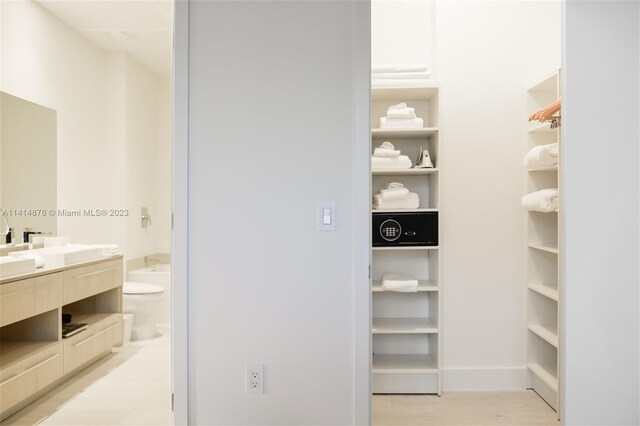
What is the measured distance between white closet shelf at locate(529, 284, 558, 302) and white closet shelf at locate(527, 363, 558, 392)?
0.46 metres

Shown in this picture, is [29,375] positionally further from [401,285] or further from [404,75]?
[404,75]

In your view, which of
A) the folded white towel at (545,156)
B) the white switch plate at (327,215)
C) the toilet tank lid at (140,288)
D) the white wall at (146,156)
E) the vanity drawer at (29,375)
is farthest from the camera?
the white wall at (146,156)

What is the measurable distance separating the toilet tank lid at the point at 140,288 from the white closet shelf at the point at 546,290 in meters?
2.95

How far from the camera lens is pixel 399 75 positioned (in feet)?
10.7

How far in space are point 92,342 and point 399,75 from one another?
2700mm

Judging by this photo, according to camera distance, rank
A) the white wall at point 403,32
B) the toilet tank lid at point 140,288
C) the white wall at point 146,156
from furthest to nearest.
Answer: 1. the white wall at point 146,156
2. the toilet tank lid at point 140,288
3. the white wall at point 403,32

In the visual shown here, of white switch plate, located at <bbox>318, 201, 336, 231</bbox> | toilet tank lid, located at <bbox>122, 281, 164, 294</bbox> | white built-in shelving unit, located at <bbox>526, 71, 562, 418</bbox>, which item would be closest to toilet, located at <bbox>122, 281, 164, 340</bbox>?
toilet tank lid, located at <bbox>122, 281, 164, 294</bbox>

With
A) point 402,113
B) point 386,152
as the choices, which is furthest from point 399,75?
point 386,152

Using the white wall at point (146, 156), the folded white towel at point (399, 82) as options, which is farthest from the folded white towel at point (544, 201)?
the white wall at point (146, 156)

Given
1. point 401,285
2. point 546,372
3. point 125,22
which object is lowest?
point 546,372

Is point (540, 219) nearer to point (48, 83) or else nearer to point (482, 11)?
point (482, 11)

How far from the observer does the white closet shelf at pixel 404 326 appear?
3215 mm

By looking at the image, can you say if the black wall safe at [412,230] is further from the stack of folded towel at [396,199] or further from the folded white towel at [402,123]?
the folded white towel at [402,123]

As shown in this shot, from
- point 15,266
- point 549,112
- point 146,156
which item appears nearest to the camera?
point 15,266
